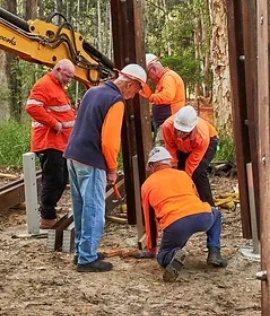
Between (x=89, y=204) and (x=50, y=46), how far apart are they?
9.03 feet

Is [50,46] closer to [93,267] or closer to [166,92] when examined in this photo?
[166,92]

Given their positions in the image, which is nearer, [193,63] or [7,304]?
[7,304]

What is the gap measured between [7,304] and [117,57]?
324cm

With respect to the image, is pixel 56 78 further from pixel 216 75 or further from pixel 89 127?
pixel 216 75

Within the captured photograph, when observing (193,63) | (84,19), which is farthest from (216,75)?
(84,19)

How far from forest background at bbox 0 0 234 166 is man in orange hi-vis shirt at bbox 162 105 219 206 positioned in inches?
65.1

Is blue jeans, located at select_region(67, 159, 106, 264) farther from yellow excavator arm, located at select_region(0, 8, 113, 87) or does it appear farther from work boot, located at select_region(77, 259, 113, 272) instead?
yellow excavator arm, located at select_region(0, 8, 113, 87)

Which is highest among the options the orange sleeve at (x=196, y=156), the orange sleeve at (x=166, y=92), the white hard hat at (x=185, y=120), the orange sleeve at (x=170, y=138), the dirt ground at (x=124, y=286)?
the orange sleeve at (x=166, y=92)

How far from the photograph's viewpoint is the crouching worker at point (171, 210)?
219 inches

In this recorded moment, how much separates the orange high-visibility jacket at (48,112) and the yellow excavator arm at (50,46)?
1.47ft

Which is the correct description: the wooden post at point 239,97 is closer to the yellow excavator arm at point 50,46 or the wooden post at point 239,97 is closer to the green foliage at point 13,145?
the yellow excavator arm at point 50,46

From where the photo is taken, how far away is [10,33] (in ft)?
23.8

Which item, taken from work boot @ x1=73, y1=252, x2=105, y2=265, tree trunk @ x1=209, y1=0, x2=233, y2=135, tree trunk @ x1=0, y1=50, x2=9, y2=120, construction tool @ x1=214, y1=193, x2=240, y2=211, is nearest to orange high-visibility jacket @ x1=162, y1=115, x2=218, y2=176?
work boot @ x1=73, y1=252, x2=105, y2=265

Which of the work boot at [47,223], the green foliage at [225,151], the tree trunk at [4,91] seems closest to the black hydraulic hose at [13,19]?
the work boot at [47,223]
